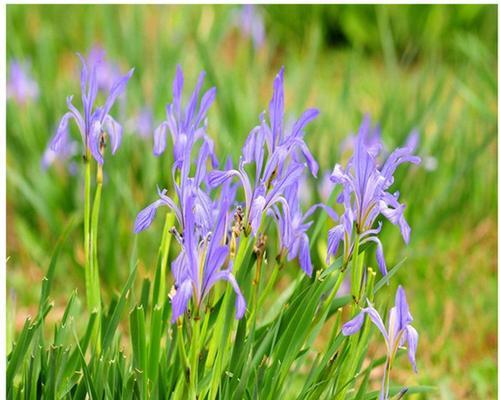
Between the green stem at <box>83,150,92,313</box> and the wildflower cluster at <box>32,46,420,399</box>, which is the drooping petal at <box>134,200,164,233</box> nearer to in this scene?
the wildflower cluster at <box>32,46,420,399</box>

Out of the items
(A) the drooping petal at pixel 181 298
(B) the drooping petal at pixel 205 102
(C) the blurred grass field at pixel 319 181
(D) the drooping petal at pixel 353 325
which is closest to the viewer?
(A) the drooping petal at pixel 181 298

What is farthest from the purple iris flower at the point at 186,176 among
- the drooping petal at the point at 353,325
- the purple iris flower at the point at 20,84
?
the purple iris flower at the point at 20,84

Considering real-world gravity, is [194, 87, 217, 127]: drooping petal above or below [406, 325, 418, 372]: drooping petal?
above

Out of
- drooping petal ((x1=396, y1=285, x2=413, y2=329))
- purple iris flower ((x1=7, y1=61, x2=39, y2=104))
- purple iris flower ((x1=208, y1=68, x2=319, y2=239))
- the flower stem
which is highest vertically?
purple iris flower ((x1=208, y1=68, x2=319, y2=239))

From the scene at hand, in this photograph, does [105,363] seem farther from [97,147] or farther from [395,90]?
[395,90]

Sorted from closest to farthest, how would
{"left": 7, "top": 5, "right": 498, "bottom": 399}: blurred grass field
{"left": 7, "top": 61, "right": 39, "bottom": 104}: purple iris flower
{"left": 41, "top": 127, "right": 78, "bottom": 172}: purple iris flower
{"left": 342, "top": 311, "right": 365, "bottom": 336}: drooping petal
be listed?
1. {"left": 342, "top": 311, "right": 365, "bottom": 336}: drooping petal
2. {"left": 7, "top": 5, "right": 498, "bottom": 399}: blurred grass field
3. {"left": 41, "top": 127, "right": 78, "bottom": 172}: purple iris flower
4. {"left": 7, "top": 61, "right": 39, "bottom": 104}: purple iris flower

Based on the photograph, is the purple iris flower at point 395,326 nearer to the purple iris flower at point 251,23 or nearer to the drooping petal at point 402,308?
the drooping petal at point 402,308

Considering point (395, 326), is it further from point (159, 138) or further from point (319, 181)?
point (319, 181)

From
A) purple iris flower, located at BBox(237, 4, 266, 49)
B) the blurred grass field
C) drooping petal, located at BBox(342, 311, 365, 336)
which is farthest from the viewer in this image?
purple iris flower, located at BBox(237, 4, 266, 49)

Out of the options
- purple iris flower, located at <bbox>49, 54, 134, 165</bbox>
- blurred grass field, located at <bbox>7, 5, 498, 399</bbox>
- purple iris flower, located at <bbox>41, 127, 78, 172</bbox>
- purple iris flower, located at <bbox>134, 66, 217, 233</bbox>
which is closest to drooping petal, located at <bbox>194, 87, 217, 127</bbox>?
purple iris flower, located at <bbox>134, 66, 217, 233</bbox>
